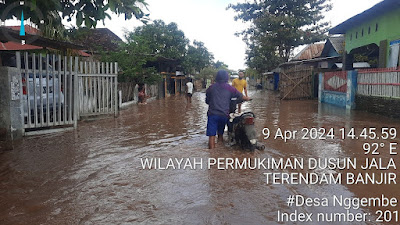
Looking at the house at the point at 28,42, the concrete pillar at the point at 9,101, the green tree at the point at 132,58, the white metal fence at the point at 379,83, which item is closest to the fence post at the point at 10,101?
the concrete pillar at the point at 9,101

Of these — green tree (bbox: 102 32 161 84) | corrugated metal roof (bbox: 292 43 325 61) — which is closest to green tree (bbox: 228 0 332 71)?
corrugated metal roof (bbox: 292 43 325 61)

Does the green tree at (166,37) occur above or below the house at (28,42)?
above

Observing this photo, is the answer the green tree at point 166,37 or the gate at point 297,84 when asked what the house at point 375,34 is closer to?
the gate at point 297,84

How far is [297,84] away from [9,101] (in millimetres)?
17865

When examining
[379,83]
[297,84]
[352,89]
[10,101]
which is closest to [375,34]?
[352,89]

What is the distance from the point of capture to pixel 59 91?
7.89m

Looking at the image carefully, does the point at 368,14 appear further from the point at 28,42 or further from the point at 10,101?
the point at 10,101

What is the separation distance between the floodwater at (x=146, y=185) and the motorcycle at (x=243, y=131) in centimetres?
18

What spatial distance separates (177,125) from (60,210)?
650 centimetres

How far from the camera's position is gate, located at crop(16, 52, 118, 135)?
24.2 feet

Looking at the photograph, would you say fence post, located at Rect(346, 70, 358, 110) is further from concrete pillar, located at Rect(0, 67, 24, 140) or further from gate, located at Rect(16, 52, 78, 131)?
concrete pillar, located at Rect(0, 67, 24, 140)

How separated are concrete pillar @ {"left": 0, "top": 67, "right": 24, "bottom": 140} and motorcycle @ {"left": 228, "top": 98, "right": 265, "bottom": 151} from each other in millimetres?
4804

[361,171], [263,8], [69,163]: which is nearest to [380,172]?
[361,171]

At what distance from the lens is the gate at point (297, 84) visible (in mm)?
Result: 20875
